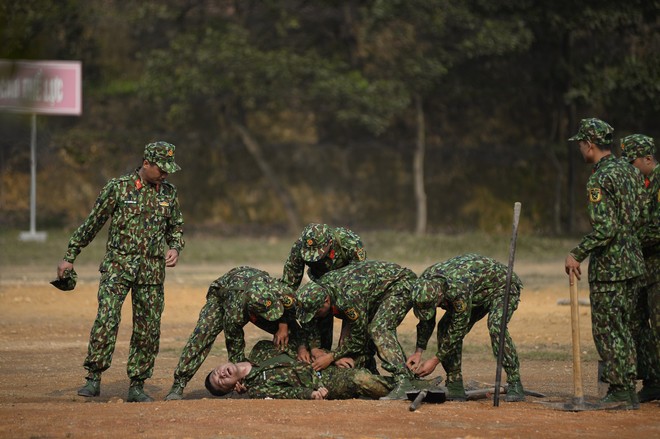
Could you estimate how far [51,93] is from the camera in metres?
27.2

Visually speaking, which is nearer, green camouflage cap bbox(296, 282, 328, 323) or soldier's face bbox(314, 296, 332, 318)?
green camouflage cap bbox(296, 282, 328, 323)

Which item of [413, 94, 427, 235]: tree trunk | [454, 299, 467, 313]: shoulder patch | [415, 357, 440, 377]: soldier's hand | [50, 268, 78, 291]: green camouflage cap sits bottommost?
[415, 357, 440, 377]: soldier's hand

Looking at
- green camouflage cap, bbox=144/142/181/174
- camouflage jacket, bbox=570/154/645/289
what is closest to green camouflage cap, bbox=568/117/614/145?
camouflage jacket, bbox=570/154/645/289

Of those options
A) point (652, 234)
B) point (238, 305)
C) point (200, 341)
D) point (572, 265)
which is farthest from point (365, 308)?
point (652, 234)

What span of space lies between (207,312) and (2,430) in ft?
8.01

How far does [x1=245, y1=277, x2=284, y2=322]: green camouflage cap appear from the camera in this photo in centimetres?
995

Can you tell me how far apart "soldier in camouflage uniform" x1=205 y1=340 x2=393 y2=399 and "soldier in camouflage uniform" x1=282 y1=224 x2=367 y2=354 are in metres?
0.22

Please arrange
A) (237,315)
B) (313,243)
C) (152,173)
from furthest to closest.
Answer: (313,243) → (152,173) → (237,315)

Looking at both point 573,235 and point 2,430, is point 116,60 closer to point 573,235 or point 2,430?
point 573,235

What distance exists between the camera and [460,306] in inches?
395

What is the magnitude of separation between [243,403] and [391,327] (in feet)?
4.89

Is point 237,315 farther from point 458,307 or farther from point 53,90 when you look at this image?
point 53,90

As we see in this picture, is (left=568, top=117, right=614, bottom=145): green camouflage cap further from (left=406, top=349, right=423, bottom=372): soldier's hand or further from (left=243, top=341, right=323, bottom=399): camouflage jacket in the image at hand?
(left=243, top=341, right=323, bottom=399): camouflage jacket

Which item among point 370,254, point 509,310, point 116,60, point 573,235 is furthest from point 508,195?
point 509,310
